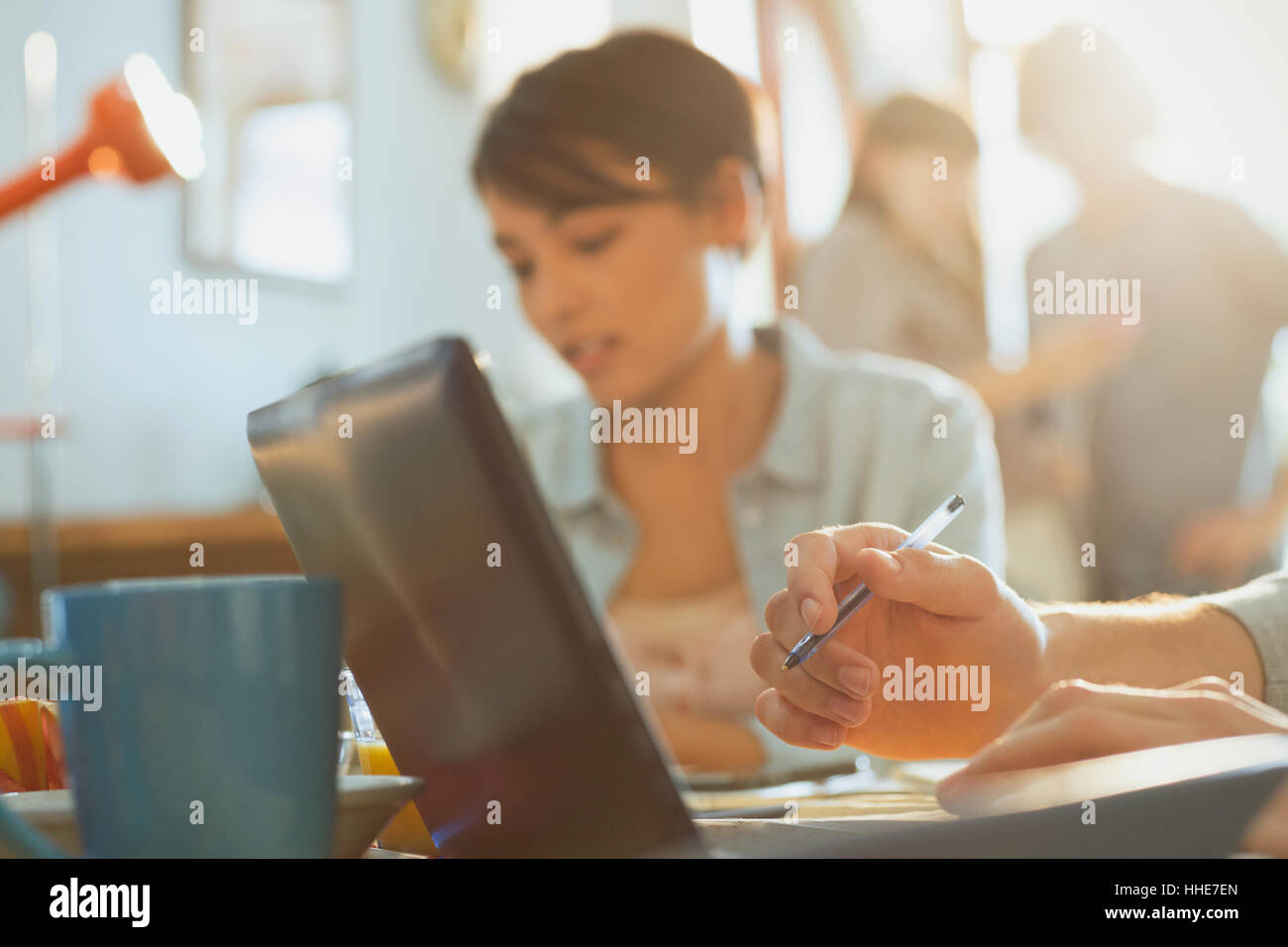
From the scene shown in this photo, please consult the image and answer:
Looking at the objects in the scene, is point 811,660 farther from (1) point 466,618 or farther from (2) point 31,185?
(2) point 31,185

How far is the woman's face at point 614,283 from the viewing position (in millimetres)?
1299

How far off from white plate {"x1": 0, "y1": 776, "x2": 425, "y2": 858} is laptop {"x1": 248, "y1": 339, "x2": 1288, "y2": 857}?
0.02 meters

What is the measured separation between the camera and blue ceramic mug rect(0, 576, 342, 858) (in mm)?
341

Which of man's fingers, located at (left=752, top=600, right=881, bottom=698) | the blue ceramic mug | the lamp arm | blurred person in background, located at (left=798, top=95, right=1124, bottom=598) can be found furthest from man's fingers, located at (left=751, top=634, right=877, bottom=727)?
blurred person in background, located at (left=798, top=95, right=1124, bottom=598)

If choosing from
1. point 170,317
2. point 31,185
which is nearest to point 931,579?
point 31,185

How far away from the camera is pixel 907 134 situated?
2.71 metres

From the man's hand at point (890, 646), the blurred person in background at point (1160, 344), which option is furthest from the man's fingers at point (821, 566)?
the blurred person in background at point (1160, 344)

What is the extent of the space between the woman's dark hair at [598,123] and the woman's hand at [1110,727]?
898 millimetres

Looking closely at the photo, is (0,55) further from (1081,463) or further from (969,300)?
(969,300)

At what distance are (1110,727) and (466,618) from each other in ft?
0.87

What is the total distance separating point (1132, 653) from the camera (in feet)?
2.25

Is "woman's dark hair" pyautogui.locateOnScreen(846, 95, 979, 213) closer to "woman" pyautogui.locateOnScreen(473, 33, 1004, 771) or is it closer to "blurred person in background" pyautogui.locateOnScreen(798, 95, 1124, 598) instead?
"blurred person in background" pyautogui.locateOnScreen(798, 95, 1124, 598)

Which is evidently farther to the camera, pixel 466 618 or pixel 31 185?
pixel 31 185

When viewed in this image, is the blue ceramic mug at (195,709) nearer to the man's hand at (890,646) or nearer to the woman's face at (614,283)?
the man's hand at (890,646)
